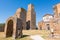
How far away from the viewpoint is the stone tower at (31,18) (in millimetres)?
42500

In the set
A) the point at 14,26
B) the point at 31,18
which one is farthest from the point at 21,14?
the point at 14,26

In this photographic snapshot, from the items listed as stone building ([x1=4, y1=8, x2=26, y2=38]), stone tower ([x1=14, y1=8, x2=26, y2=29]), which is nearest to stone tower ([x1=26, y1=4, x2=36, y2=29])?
stone tower ([x1=14, y1=8, x2=26, y2=29])

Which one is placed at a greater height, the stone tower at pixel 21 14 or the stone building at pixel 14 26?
the stone tower at pixel 21 14

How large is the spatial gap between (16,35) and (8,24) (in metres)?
4.93

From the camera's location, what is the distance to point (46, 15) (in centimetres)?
4606

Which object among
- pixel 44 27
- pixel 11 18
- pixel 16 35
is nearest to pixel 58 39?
pixel 16 35

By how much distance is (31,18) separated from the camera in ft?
141

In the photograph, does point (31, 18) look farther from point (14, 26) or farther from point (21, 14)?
point (14, 26)

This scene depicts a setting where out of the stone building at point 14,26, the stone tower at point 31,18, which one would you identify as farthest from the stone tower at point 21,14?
the stone building at point 14,26

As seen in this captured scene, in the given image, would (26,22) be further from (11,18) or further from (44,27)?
(11,18)

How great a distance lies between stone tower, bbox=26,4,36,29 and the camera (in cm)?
4250

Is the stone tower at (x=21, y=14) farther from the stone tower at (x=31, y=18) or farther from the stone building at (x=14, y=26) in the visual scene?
the stone building at (x=14, y=26)

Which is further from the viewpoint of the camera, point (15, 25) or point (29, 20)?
point (29, 20)

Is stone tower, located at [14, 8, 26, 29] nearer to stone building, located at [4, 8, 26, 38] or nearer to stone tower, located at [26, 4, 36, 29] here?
stone tower, located at [26, 4, 36, 29]
